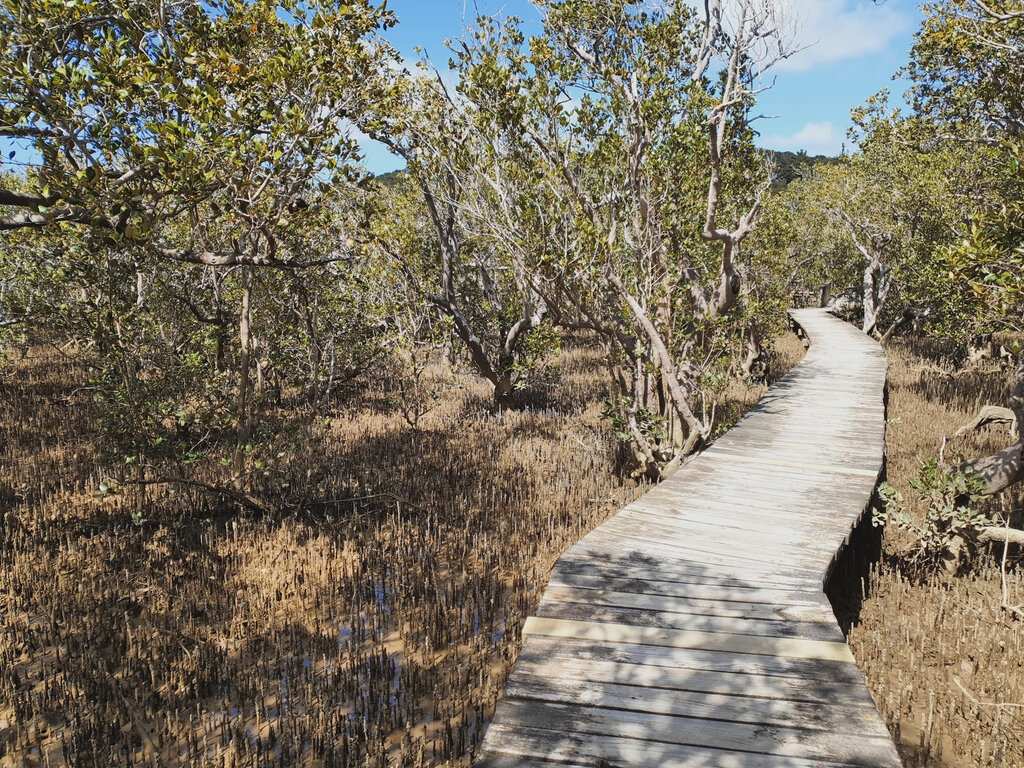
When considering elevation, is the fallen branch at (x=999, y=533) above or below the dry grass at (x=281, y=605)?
above

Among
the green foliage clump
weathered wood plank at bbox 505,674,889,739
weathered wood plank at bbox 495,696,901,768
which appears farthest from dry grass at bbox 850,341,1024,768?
weathered wood plank at bbox 495,696,901,768

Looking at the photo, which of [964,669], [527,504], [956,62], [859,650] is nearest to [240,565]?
[527,504]

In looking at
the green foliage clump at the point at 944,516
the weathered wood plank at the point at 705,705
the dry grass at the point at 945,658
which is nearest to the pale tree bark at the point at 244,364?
the weathered wood plank at the point at 705,705

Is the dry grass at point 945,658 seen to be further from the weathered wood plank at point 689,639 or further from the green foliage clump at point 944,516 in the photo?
the weathered wood plank at point 689,639

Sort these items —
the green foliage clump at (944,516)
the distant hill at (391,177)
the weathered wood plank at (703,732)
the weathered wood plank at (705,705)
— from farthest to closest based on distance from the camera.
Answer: the distant hill at (391,177) < the green foliage clump at (944,516) < the weathered wood plank at (705,705) < the weathered wood plank at (703,732)

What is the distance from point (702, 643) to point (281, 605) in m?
3.03

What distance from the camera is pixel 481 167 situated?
613 centimetres

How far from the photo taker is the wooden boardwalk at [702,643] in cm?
212

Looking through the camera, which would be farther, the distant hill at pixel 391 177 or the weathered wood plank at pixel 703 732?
the distant hill at pixel 391 177

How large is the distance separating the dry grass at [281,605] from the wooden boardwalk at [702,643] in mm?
856

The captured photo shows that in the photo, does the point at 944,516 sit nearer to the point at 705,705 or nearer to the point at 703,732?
the point at 705,705

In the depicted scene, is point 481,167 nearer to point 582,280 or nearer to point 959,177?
point 582,280

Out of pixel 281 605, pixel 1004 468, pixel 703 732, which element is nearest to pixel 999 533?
pixel 1004 468

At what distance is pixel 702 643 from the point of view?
2734mm
